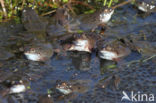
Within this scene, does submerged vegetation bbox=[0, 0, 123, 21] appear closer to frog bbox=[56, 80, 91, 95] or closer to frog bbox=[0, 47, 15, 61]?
frog bbox=[0, 47, 15, 61]

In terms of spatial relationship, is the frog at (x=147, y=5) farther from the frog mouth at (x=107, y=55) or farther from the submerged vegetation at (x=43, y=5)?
the frog mouth at (x=107, y=55)

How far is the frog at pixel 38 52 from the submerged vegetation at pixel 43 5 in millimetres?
1485

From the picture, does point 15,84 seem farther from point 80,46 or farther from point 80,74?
point 80,46

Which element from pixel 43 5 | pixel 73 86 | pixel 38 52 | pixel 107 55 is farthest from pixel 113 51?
pixel 43 5

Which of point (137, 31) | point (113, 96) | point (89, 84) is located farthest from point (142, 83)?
point (137, 31)

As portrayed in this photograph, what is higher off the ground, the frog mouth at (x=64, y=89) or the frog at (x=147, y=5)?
the frog at (x=147, y=5)

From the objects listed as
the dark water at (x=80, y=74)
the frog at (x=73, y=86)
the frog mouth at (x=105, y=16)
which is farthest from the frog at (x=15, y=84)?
the frog mouth at (x=105, y=16)

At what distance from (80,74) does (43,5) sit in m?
2.59

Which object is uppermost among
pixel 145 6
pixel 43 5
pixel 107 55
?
pixel 43 5

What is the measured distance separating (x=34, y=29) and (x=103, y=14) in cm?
173

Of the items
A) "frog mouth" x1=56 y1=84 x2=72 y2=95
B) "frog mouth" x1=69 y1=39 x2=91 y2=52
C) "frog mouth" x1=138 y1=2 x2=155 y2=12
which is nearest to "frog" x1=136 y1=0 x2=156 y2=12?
"frog mouth" x1=138 y1=2 x2=155 y2=12

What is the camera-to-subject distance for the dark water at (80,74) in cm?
508

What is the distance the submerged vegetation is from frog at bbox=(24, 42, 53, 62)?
1.49 meters

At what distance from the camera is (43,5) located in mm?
7320
